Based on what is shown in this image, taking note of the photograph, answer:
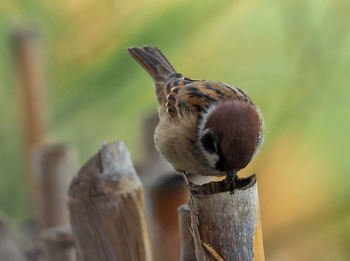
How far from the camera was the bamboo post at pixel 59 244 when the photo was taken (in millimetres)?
2066

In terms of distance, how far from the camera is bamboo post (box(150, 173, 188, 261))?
2115 millimetres

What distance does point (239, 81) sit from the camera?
3.52 meters

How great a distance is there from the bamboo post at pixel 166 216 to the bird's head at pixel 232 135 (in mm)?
237

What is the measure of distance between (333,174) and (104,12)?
80.7 inches

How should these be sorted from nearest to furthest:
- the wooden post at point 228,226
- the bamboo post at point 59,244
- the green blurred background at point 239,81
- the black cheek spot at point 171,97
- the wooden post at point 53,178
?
the wooden post at point 228,226 → the bamboo post at point 59,244 → the black cheek spot at point 171,97 → the wooden post at point 53,178 → the green blurred background at point 239,81

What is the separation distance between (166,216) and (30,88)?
197cm

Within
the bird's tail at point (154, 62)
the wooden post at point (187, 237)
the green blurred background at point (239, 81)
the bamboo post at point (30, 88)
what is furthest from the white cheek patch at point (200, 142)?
the bamboo post at point (30, 88)

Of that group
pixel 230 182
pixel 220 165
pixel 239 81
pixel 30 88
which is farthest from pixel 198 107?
pixel 30 88

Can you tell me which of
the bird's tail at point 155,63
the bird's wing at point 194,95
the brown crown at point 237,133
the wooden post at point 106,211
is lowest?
the wooden post at point 106,211

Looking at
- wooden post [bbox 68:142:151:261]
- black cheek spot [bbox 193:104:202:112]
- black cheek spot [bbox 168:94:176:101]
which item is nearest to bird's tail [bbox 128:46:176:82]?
black cheek spot [bbox 168:94:176:101]

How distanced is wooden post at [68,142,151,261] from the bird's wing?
71 centimetres

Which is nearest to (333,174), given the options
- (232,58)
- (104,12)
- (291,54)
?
(291,54)

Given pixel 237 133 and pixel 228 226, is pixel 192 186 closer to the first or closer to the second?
pixel 237 133

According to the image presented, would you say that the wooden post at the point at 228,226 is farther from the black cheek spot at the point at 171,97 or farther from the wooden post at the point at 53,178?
the wooden post at the point at 53,178
